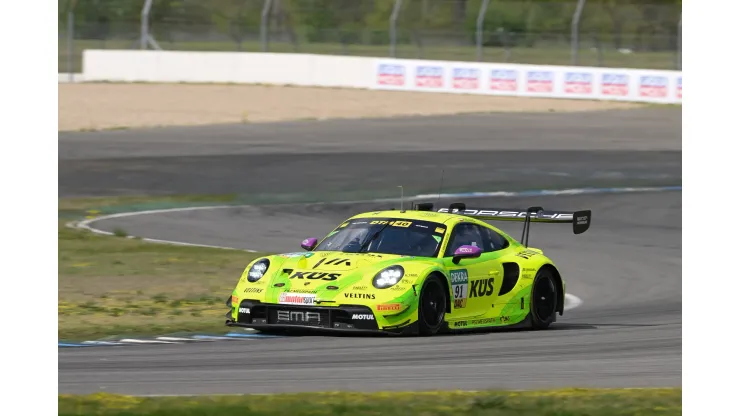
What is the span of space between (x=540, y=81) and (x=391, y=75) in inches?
229

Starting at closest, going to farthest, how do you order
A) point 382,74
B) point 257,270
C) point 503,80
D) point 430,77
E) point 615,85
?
point 257,270 → point 615,85 → point 503,80 → point 430,77 → point 382,74

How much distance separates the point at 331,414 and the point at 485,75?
142 feet

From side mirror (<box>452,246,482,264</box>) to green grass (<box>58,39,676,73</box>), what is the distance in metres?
38.3

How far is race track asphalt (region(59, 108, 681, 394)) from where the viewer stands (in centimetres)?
995

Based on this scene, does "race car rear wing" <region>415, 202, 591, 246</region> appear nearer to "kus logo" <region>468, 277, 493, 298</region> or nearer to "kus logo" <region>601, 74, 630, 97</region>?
"kus logo" <region>468, 277, 493, 298</region>

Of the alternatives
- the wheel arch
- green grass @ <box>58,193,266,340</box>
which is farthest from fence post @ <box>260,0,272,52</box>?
the wheel arch

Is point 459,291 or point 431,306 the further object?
point 459,291

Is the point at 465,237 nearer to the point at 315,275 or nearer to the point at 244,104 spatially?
the point at 315,275

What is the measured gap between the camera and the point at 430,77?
51.8 meters

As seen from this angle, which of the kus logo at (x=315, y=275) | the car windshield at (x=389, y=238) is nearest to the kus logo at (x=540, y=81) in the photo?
the car windshield at (x=389, y=238)

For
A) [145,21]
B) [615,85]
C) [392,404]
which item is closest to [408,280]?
[392,404]

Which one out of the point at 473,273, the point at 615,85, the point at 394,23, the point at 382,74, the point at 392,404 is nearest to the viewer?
the point at 392,404

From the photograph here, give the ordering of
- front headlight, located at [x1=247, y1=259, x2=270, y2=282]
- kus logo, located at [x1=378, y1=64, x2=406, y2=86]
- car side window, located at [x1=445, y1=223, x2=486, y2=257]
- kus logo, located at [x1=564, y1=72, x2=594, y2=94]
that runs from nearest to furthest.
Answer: front headlight, located at [x1=247, y1=259, x2=270, y2=282]
car side window, located at [x1=445, y1=223, x2=486, y2=257]
kus logo, located at [x1=564, y1=72, x2=594, y2=94]
kus logo, located at [x1=378, y1=64, x2=406, y2=86]

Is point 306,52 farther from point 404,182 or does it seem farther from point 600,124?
point 404,182
